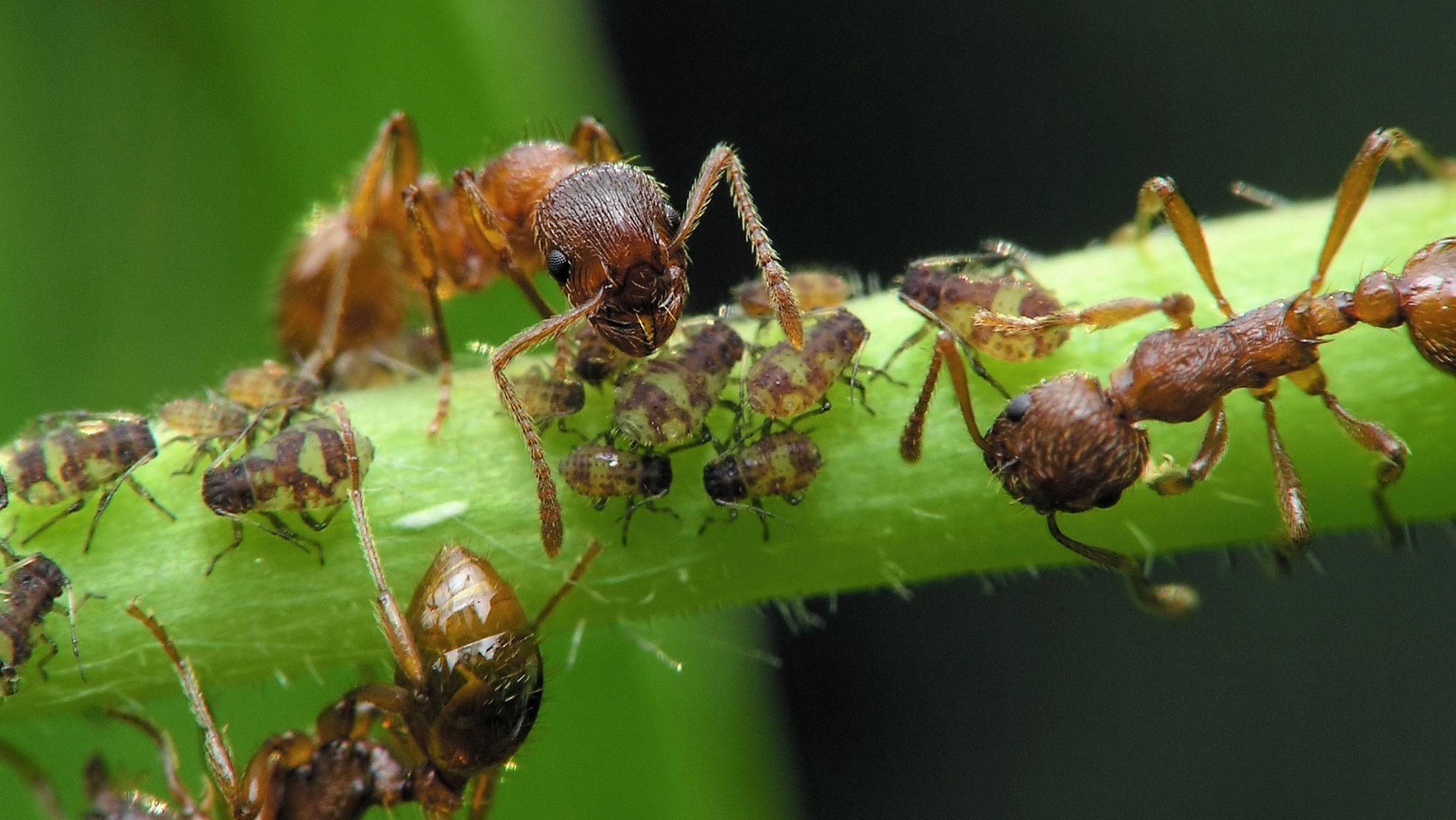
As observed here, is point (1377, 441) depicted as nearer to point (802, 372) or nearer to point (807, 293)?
point (802, 372)

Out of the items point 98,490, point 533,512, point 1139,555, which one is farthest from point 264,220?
point 1139,555

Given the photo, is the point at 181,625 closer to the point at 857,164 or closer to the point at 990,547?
A: the point at 990,547

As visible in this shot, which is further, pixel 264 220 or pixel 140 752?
pixel 264 220

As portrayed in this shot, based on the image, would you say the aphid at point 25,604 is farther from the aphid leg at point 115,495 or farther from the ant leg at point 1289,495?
the ant leg at point 1289,495

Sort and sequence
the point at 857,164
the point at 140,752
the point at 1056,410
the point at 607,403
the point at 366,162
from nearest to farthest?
the point at 1056,410 < the point at 607,403 < the point at 140,752 < the point at 366,162 < the point at 857,164

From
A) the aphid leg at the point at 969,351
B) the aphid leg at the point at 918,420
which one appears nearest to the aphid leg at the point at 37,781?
the aphid leg at the point at 918,420

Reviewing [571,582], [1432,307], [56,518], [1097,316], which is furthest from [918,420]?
[56,518]
